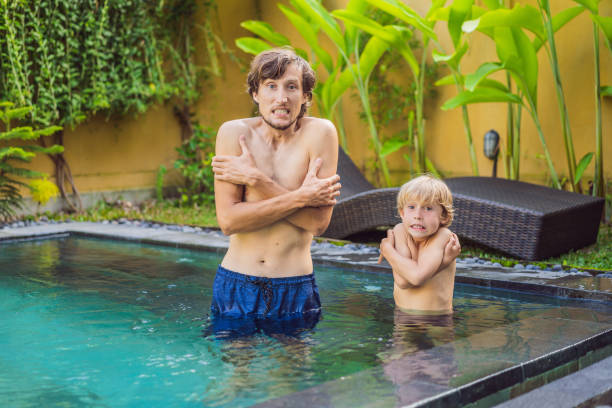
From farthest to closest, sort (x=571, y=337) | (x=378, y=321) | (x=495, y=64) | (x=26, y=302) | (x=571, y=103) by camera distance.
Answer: (x=571, y=103) → (x=495, y=64) → (x=26, y=302) → (x=378, y=321) → (x=571, y=337)

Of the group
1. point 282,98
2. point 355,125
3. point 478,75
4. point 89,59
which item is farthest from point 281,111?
point 355,125

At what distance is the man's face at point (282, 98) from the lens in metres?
2.65

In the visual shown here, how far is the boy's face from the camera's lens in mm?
2875

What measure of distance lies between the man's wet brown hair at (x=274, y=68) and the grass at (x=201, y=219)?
2.36 metres

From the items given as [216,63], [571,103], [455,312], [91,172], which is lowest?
[455,312]

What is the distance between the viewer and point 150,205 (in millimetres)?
9078

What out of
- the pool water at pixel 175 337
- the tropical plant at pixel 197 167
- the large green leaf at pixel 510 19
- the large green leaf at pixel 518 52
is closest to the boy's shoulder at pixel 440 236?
the pool water at pixel 175 337

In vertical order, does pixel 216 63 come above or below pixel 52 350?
Result: above

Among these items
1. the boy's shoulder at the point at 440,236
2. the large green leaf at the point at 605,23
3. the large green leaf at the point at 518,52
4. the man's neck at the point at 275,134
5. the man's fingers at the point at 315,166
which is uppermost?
the large green leaf at the point at 605,23

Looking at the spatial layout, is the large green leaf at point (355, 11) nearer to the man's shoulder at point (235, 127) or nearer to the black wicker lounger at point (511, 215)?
the black wicker lounger at point (511, 215)

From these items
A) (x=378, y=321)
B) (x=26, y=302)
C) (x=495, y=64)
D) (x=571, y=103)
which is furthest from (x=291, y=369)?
(x=571, y=103)

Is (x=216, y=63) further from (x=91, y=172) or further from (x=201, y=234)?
(x=201, y=234)

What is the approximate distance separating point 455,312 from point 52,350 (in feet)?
6.00

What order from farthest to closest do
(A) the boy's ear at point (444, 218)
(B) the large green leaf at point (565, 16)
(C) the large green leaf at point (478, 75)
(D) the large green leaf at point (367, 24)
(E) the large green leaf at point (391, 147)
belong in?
(E) the large green leaf at point (391, 147) < (D) the large green leaf at point (367, 24) < (B) the large green leaf at point (565, 16) < (C) the large green leaf at point (478, 75) < (A) the boy's ear at point (444, 218)
